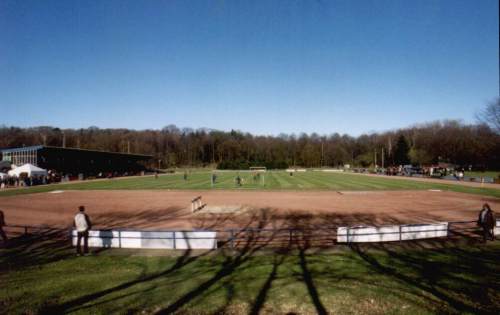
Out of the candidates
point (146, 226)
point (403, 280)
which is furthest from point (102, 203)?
point (403, 280)

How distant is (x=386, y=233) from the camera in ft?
46.5

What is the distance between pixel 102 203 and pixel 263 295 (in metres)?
25.5

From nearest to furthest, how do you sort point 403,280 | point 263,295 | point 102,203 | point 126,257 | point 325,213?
point 263,295, point 403,280, point 126,257, point 325,213, point 102,203

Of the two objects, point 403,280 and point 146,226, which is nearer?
point 403,280

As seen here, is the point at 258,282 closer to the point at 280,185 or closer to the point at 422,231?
the point at 422,231

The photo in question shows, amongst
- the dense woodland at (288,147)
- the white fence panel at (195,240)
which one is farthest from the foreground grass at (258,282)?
the dense woodland at (288,147)

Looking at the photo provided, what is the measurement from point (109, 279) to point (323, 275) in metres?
6.45

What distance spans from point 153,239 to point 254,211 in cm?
1177

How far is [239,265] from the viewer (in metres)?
11.0

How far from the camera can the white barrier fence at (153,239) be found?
43.1 ft

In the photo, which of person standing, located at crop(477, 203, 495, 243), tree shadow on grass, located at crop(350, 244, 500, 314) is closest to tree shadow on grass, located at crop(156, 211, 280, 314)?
tree shadow on grass, located at crop(350, 244, 500, 314)

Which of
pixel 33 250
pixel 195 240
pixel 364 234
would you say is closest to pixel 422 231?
pixel 364 234

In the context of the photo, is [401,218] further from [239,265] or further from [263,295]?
[263,295]

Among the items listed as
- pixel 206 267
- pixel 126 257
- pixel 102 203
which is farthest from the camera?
pixel 102 203
